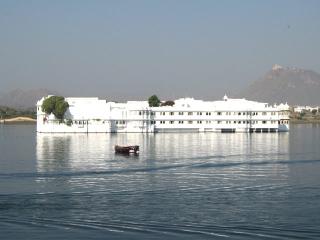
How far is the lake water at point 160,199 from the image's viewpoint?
18.1 m

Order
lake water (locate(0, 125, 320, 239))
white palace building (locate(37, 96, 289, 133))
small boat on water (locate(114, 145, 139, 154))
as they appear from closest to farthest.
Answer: lake water (locate(0, 125, 320, 239)) → small boat on water (locate(114, 145, 139, 154)) → white palace building (locate(37, 96, 289, 133))

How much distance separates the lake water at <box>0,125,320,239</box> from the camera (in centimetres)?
1814

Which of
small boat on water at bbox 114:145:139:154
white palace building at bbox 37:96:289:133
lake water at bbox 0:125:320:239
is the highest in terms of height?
white palace building at bbox 37:96:289:133

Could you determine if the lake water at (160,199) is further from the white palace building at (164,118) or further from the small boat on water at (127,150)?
the white palace building at (164,118)

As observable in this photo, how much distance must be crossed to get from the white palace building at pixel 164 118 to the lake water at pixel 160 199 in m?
54.8

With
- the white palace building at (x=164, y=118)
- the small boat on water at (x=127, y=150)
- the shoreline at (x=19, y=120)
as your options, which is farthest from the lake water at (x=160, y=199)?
the shoreline at (x=19, y=120)

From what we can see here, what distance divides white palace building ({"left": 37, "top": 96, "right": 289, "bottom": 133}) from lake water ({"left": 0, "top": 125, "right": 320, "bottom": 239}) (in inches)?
2156

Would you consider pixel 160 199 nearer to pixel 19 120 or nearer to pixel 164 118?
pixel 164 118

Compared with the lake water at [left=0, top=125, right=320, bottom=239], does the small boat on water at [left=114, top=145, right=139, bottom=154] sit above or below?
above

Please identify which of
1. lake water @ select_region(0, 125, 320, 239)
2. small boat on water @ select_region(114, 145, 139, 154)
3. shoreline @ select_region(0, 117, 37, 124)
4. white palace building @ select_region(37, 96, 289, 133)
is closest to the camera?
lake water @ select_region(0, 125, 320, 239)

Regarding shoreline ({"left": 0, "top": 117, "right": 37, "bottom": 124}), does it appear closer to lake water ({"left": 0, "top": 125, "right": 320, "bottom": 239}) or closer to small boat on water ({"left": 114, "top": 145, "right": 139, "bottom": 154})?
small boat on water ({"left": 114, "top": 145, "right": 139, "bottom": 154})

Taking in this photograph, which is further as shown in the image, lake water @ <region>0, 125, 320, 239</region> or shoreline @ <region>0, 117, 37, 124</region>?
shoreline @ <region>0, 117, 37, 124</region>

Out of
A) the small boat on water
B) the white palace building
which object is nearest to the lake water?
the small boat on water

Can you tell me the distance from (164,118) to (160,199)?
7827 cm
